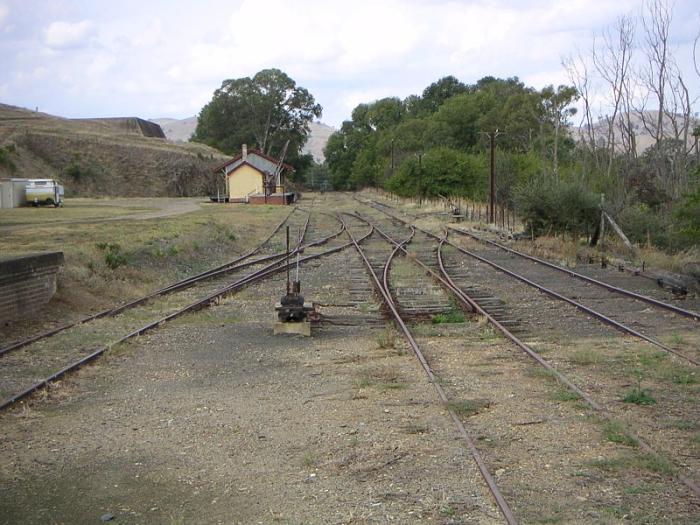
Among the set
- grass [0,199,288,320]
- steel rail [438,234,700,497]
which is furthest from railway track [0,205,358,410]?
steel rail [438,234,700,497]

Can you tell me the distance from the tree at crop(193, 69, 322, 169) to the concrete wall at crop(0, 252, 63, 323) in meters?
100

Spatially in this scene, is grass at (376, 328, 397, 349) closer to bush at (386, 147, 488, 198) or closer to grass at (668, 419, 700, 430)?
grass at (668, 419, 700, 430)

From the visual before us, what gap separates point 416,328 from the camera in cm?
1241

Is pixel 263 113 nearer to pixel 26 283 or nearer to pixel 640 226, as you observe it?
pixel 640 226

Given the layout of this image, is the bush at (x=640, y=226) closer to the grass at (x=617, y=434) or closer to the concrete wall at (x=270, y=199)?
the grass at (x=617, y=434)

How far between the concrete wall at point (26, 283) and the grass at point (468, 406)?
787 cm

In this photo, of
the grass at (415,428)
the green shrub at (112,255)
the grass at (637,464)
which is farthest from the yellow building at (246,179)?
the grass at (637,464)

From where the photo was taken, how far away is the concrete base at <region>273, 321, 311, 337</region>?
12094mm

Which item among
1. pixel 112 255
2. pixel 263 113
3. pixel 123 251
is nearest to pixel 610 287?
pixel 112 255

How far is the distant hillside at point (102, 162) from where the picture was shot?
7919 cm

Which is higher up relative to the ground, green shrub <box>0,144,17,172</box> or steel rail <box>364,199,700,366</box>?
green shrub <box>0,144,17,172</box>

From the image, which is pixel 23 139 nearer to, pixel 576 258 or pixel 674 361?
pixel 576 258

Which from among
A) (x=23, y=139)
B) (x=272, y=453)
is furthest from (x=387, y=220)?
(x=23, y=139)

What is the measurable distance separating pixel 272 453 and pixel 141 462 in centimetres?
104
